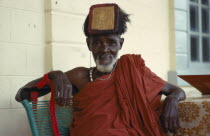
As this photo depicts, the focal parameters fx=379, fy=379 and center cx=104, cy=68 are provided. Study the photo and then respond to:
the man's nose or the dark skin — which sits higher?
the man's nose

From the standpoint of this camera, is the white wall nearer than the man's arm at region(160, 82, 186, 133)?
No

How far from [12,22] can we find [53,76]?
37.3 inches

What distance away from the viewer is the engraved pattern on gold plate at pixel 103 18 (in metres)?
2.87

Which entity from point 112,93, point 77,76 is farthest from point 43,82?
point 112,93

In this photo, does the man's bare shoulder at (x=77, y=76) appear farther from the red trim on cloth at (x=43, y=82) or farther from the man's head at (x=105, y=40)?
the red trim on cloth at (x=43, y=82)

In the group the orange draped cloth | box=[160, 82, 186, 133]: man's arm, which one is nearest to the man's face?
the orange draped cloth

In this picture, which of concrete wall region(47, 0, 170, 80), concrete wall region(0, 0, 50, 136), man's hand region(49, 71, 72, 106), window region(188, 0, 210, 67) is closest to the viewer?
man's hand region(49, 71, 72, 106)

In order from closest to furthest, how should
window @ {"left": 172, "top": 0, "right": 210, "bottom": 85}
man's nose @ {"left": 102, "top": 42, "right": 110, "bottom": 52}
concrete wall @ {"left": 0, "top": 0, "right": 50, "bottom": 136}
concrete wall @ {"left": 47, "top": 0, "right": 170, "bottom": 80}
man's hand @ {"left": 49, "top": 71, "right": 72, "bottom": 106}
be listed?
1. man's hand @ {"left": 49, "top": 71, "right": 72, "bottom": 106}
2. man's nose @ {"left": 102, "top": 42, "right": 110, "bottom": 52}
3. concrete wall @ {"left": 0, "top": 0, "right": 50, "bottom": 136}
4. concrete wall @ {"left": 47, "top": 0, "right": 170, "bottom": 80}
5. window @ {"left": 172, "top": 0, "right": 210, "bottom": 85}

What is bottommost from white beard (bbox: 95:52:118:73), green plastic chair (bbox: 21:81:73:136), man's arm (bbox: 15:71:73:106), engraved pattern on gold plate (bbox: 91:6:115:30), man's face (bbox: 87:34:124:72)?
green plastic chair (bbox: 21:81:73:136)

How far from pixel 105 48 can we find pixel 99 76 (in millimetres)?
240

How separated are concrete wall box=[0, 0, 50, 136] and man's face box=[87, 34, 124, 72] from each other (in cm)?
78

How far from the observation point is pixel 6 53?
3270 millimetres

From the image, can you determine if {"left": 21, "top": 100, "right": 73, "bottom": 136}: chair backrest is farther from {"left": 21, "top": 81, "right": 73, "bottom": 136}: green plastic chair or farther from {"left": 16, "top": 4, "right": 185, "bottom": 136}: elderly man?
{"left": 16, "top": 4, "right": 185, "bottom": 136}: elderly man

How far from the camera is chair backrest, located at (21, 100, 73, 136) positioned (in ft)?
8.52
